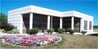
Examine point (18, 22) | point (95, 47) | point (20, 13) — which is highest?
point (20, 13)

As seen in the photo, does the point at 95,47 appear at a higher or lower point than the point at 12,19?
lower

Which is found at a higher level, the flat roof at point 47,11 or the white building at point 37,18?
the flat roof at point 47,11

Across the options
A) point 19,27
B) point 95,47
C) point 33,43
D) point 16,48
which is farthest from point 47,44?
point 19,27

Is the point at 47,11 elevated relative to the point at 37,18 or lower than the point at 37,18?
elevated

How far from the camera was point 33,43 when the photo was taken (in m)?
7.56

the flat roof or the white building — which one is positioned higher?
the flat roof

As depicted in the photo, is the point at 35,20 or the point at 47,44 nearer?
the point at 47,44

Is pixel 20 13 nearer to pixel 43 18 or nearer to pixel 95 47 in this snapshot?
pixel 43 18

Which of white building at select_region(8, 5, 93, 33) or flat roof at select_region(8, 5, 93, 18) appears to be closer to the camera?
flat roof at select_region(8, 5, 93, 18)

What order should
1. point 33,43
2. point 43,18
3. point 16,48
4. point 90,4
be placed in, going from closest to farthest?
point 16,48 → point 33,43 → point 90,4 → point 43,18

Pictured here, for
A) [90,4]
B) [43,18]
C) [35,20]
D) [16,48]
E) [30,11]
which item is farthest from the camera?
[43,18]

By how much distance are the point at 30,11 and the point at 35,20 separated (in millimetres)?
4125

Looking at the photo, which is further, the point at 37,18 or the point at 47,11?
the point at 37,18

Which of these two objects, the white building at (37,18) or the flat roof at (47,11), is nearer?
the flat roof at (47,11)
